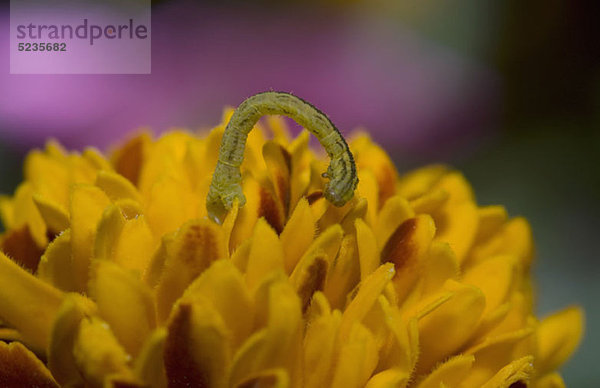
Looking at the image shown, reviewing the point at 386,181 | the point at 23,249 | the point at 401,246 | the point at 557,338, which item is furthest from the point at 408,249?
the point at 23,249

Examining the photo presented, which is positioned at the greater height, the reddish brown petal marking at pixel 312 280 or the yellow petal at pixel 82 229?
the yellow petal at pixel 82 229

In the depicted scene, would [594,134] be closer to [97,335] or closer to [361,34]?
[361,34]

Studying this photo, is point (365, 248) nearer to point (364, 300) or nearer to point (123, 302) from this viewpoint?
point (364, 300)

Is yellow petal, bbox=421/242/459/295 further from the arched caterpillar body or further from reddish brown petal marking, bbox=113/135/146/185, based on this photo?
reddish brown petal marking, bbox=113/135/146/185

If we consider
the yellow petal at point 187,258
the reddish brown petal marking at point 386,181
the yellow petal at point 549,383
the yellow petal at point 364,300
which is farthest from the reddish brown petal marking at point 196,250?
the yellow petal at point 549,383

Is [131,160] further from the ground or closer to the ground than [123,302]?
further from the ground

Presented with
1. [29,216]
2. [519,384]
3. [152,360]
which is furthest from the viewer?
[29,216]

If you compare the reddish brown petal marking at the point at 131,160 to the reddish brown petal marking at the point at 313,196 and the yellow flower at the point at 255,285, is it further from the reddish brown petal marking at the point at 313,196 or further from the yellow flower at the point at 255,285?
the reddish brown petal marking at the point at 313,196

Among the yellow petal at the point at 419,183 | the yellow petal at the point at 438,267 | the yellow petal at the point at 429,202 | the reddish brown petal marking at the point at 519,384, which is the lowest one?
the reddish brown petal marking at the point at 519,384

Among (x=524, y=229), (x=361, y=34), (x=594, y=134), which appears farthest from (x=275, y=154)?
(x=361, y=34)
